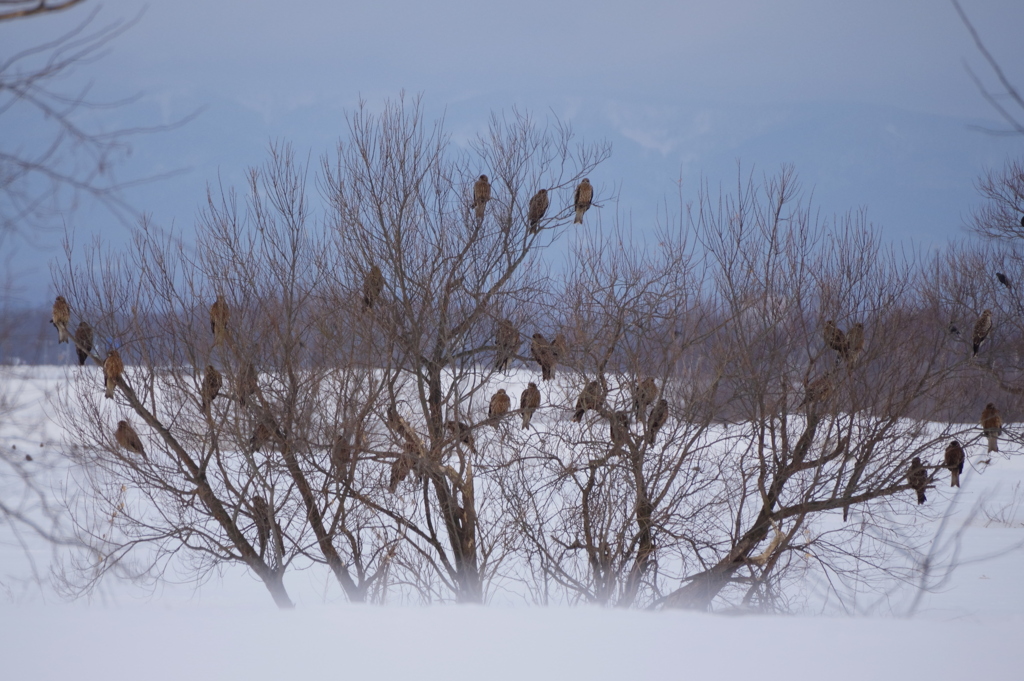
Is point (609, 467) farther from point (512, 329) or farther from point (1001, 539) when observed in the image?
point (1001, 539)

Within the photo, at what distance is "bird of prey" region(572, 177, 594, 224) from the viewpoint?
865cm

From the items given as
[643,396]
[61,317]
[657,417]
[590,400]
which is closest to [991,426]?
[657,417]

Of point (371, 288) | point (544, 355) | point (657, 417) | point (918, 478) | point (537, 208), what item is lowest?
point (918, 478)

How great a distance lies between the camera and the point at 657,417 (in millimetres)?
8242

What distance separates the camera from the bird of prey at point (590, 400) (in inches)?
321

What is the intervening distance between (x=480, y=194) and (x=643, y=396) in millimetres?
2851

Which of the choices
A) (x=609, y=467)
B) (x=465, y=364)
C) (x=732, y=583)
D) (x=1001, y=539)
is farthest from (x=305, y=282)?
(x=1001, y=539)

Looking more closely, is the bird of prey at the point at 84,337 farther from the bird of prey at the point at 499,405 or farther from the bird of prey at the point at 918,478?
the bird of prey at the point at 918,478

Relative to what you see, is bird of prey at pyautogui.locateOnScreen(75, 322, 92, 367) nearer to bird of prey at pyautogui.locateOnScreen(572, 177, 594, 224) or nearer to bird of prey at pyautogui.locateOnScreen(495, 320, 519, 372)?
bird of prey at pyautogui.locateOnScreen(495, 320, 519, 372)

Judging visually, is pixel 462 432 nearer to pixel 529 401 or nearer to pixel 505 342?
pixel 529 401

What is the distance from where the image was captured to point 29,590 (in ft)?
32.8

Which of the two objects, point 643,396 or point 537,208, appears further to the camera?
point 537,208

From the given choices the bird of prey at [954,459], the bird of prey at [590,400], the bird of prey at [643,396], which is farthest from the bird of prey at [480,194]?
the bird of prey at [954,459]

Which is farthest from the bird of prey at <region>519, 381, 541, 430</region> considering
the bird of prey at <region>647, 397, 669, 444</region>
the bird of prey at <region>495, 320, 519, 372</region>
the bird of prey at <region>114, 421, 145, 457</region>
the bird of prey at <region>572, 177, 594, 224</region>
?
the bird of prey at <region>114, 421, 145, 457</region>
